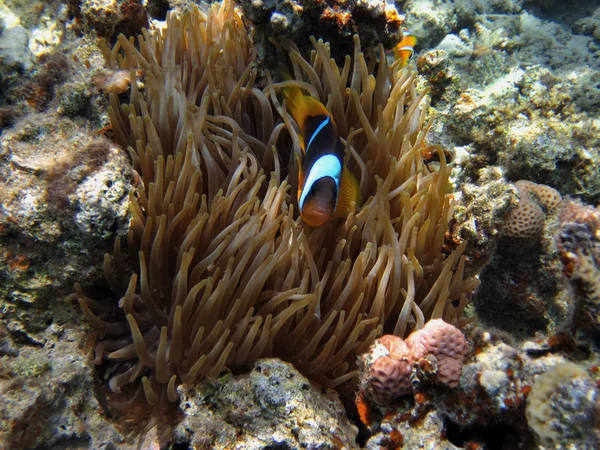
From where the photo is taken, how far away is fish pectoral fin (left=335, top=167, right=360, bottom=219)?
1.98 meters

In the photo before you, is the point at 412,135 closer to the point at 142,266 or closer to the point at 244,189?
the point at 244,189

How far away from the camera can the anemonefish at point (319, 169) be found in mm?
1855

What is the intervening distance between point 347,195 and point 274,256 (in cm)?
55

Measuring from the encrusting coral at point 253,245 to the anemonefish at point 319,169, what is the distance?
71 millimetres

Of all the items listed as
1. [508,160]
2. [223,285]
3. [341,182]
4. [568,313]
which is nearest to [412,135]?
[341,182]

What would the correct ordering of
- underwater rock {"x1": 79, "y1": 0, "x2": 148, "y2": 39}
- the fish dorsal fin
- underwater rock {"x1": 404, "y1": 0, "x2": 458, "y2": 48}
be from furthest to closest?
underwater rock {"x1": 404, "y1": 0, "x2": 458, "y2": 48}
underwater rock {"x1": 79, "y1": 0, "x2": 148, "y2": 39}
the fish dorsal fin

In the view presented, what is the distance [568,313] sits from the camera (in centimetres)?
151

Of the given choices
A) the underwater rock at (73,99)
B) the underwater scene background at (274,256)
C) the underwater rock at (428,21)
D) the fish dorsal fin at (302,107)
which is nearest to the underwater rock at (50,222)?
the underwater scene background at (274,256)

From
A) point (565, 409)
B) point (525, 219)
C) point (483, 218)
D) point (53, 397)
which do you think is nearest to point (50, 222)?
point (53, 397)

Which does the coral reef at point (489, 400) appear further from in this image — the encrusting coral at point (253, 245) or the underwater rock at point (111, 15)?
the underwater rock at point (111, 15)

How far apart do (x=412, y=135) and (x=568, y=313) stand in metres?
1.30

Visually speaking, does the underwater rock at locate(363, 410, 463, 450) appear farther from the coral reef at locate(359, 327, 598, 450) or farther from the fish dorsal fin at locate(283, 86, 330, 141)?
the fish dorsal fin at locate(283, 86, 330, 141)

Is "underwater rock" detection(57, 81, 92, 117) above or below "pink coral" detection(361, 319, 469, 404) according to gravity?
above

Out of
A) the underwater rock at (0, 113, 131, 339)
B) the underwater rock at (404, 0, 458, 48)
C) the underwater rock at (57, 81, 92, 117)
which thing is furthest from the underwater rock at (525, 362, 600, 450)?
the underwater rock at (404, 0, 458, 48)
